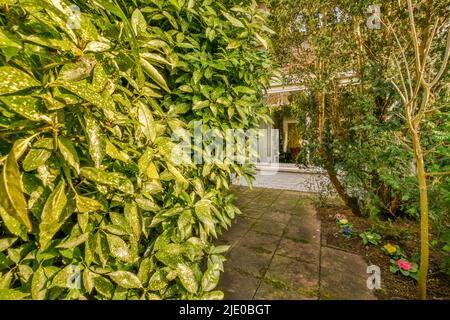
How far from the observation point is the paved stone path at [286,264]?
1.69 meters

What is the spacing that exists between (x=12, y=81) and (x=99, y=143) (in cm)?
22

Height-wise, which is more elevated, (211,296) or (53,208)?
(53,208)

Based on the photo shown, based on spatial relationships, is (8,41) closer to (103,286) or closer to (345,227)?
(103,286)

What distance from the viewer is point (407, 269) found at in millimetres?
1879

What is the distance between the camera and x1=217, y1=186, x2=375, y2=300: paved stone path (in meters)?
1.69

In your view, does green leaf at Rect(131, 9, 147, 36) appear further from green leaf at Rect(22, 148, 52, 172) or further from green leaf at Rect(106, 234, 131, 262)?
green leaf at Rect(106, 234, 131, 262)

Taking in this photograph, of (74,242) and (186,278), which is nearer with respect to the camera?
(74,242)

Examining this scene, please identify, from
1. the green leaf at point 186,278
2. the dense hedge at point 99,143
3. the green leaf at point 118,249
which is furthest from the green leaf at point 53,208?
the green leaf at point 186,278

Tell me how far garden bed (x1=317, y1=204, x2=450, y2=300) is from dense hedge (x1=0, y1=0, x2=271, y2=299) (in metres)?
1.77

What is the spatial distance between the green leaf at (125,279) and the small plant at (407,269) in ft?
7.80

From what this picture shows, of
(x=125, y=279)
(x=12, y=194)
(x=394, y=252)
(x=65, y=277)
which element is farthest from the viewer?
(x=394, y=252)

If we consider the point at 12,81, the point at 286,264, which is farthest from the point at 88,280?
the point at 286,264
